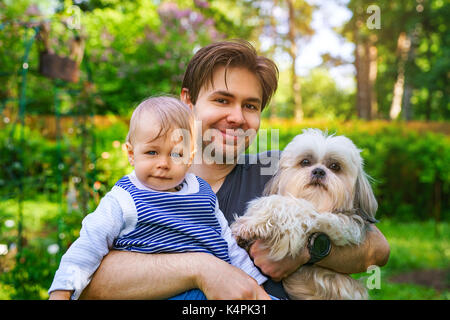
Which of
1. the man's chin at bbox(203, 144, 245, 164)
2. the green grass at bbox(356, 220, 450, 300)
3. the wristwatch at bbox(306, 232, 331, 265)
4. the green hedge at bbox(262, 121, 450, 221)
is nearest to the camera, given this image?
the wristwatch at bbox(306, 232, 331, 265)

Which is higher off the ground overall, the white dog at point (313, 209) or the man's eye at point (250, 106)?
the man's eye at point (250, 106)

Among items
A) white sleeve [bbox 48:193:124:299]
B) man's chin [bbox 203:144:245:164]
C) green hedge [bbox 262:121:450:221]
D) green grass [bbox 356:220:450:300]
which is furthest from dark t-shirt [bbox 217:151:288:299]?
green hedge [bbox 262:121:450:221]

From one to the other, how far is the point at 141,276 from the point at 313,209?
38.0 inches

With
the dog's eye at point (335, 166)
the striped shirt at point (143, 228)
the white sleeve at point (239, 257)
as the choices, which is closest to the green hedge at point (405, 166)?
the dog's eye at point (335, 166)

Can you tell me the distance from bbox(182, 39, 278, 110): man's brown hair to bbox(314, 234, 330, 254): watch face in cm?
106

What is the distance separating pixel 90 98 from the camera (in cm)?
516

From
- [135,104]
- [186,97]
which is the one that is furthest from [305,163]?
[135,104]

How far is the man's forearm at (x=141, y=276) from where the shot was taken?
173cm

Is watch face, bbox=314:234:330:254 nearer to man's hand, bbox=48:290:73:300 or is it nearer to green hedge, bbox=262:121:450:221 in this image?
man's hand, bbox=48:290:73:300

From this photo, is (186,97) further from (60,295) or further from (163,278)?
(60,295)

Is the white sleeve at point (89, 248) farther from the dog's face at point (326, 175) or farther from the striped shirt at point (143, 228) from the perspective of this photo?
the dog's face at point (326, 175)

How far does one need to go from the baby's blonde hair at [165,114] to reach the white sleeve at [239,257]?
20.0 inches

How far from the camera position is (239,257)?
200 cm

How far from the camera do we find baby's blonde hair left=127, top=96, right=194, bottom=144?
1792mm
